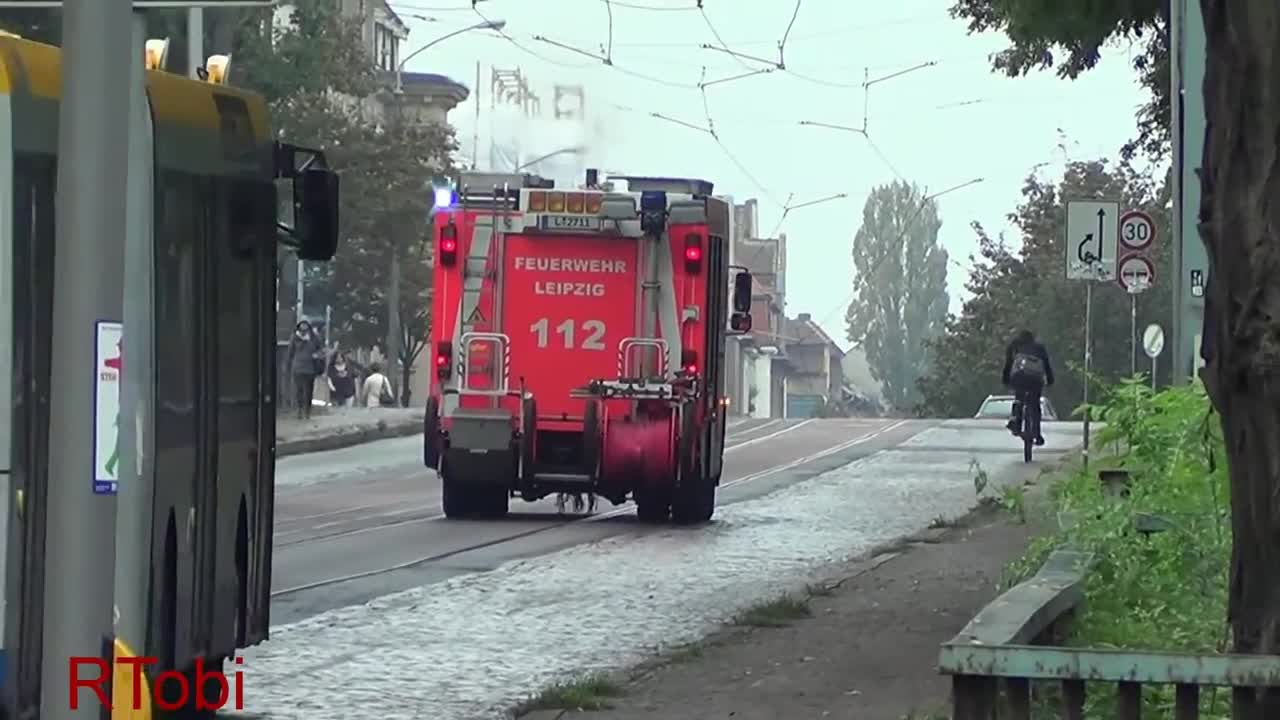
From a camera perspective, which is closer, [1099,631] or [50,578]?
[50,578]

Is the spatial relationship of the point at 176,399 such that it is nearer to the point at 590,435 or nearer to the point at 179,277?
the point at 179,277

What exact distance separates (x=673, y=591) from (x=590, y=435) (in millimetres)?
5322

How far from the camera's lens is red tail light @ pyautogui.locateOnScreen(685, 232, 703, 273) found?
2098cm

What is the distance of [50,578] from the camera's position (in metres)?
6.39

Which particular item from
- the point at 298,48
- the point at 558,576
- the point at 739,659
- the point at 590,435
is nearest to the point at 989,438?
the point at 298,48

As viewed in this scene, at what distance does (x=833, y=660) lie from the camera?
1182cm

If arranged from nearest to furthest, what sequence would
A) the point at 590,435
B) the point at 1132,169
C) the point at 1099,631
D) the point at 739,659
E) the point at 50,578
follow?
the point at 50,578
the point at 1099,631
the point at 739,659
the point at 590,435
the point at 1132,169

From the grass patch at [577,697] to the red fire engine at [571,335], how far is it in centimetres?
1023

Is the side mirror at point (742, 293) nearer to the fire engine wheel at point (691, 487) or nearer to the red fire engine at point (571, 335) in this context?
the red fire engine at point (571, 335)

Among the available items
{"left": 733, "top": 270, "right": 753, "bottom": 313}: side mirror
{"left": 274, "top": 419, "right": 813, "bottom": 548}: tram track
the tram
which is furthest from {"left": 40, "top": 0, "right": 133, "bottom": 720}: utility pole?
{"left": 733, "top": 270, "right": 753, "bottom": 313}: side mirror

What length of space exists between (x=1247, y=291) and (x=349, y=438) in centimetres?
3113

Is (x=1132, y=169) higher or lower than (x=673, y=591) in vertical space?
higher

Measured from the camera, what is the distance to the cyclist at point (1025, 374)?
107 ft

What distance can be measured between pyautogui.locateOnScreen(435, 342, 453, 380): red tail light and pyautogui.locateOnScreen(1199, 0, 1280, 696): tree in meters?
15.2
